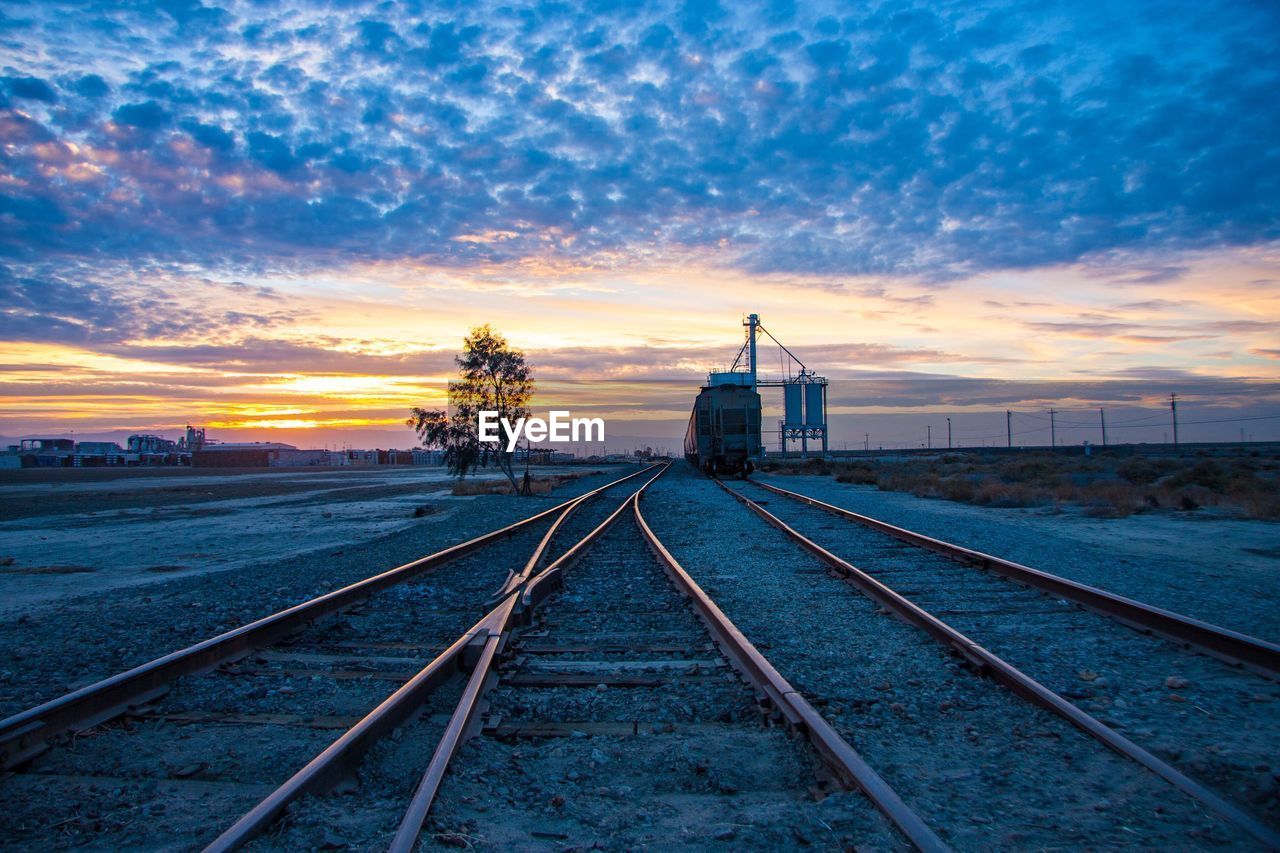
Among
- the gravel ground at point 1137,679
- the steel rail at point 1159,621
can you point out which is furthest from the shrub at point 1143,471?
the gravel ground at point 1137,679

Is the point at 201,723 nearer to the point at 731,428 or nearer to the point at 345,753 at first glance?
the point at 345,753

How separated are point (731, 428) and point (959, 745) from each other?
110 feet

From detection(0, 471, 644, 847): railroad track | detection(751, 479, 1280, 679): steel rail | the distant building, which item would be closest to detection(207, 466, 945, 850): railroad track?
detection(0, 471, 644, 847): railroad track

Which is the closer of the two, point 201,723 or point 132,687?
point 201,723

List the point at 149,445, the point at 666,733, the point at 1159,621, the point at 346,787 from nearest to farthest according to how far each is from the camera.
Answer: the point at 346,787 → the point at 666,733 → the point at 1159,621 → the point at 149,445

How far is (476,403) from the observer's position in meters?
30.4

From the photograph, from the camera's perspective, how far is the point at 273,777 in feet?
13.1

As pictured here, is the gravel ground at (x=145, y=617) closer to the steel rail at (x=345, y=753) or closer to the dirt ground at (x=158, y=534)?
the dirt ground at (x=158, y=534)

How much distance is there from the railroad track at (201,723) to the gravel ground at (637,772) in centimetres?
101

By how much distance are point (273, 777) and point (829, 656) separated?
12.5 ft

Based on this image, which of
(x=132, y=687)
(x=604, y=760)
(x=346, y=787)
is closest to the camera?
(x=346, y=787)

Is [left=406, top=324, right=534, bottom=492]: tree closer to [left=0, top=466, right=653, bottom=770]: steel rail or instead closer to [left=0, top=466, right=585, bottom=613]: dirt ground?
[left=0, top=466, right=585, bottom=613]: dirt ground

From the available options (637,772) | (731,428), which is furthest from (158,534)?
(731,428)

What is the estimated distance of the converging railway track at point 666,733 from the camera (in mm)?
3377
